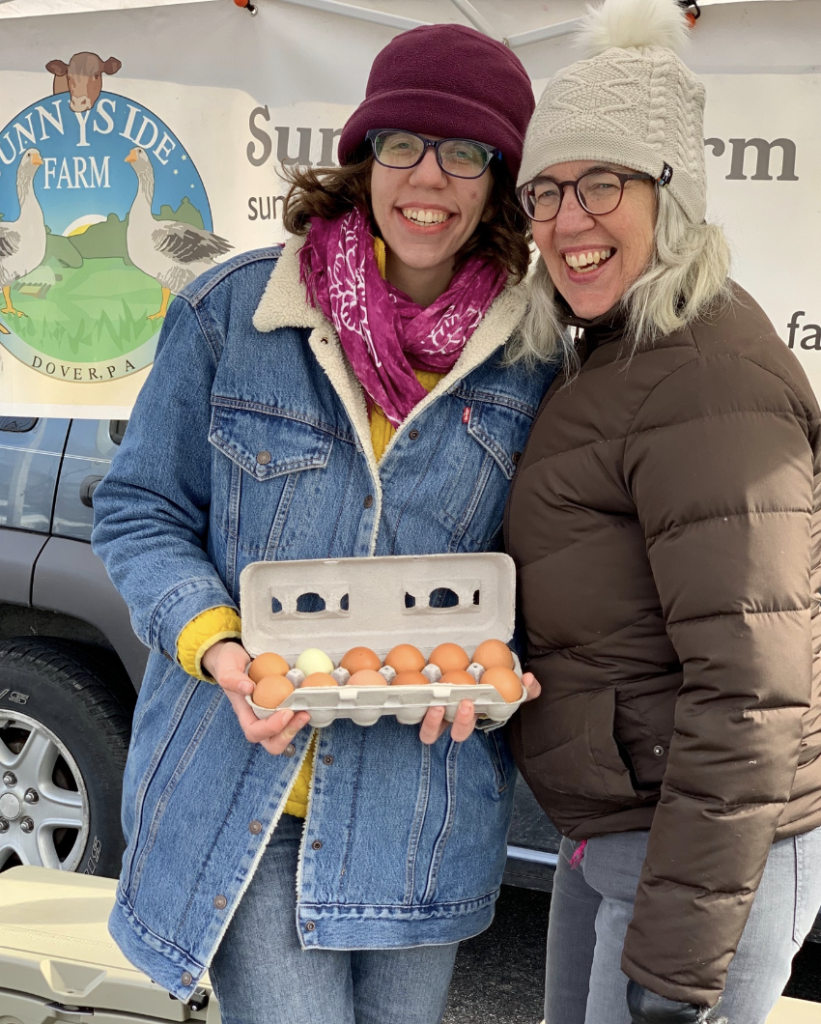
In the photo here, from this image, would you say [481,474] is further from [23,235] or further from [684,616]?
[23,235]

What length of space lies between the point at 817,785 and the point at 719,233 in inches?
40.3

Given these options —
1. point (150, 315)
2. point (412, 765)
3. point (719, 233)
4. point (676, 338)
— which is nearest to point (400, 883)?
point (412, 765)

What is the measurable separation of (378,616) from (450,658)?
0.59 feet

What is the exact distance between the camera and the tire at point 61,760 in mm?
3707

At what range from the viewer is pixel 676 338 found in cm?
180

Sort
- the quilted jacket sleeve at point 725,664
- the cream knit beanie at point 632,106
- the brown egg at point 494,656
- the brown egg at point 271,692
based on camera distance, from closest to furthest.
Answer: the quilted jacket sleeve at point 725,664
the brown egg at point 271,692
the cream knit beanie at point 632,106
the brown egg at point 494,656

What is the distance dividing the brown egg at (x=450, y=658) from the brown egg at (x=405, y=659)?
29 millimetres

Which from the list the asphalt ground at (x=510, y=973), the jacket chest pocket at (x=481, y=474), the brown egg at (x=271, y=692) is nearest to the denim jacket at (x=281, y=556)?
the jacket chest pocket at (x=481, y=474)

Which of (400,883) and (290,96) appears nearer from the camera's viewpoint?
(400,883)

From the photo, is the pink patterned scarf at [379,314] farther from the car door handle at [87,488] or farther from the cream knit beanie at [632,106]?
the car door handle at [87,488]

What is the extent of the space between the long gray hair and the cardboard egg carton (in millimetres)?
472

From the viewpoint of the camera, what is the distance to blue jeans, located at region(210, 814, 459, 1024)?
1953 mm

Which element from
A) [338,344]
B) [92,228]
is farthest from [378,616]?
[92,228]

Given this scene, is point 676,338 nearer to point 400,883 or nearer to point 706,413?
point 706,413
